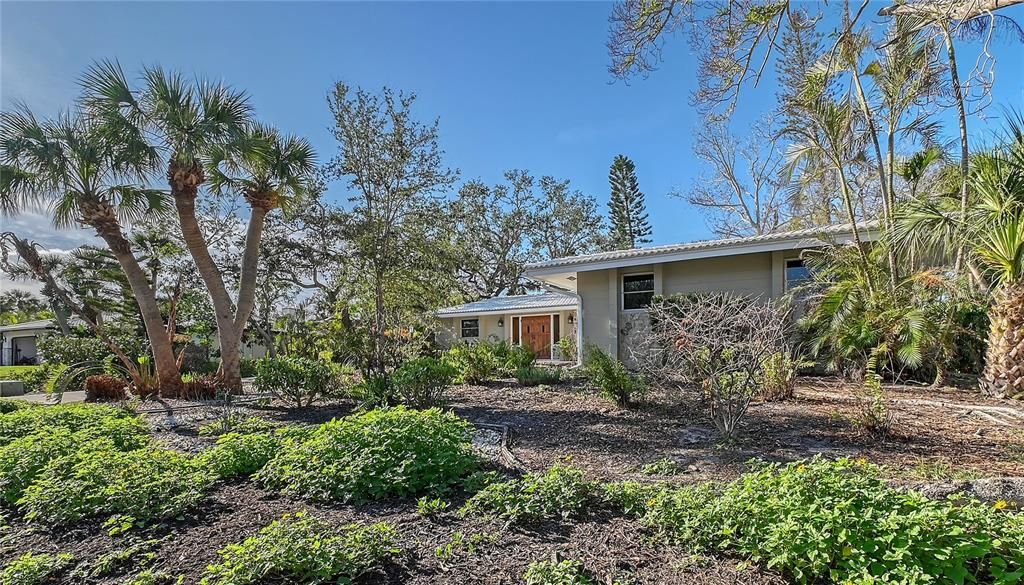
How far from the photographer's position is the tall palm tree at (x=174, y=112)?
8.92 m

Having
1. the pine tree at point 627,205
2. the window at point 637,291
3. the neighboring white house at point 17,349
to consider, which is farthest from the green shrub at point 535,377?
the neighboring white house at point 17,349

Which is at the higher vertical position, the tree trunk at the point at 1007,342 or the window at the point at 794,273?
the window at the point at 794,273

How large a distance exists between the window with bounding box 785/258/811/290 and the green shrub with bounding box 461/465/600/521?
10165mm

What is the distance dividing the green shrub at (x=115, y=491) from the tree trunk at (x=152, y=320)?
7179 millimetres

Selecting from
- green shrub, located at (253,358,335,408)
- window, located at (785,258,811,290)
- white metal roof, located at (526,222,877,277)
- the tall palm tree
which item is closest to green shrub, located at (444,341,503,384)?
white metal roof, located at (526,222,877,277)

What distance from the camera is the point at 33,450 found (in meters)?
4.30

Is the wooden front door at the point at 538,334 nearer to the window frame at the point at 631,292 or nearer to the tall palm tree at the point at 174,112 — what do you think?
Result: the window frame at the point at 631,292

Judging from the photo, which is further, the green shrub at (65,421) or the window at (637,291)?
the window at (637,291)

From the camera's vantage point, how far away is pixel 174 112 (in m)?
8.97

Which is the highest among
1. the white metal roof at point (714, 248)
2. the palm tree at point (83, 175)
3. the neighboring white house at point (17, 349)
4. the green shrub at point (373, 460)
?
the palm tree at point (83, 175)

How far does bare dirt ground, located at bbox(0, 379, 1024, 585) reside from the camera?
268 centimetres

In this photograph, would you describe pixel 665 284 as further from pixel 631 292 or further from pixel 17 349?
pixel 17 349

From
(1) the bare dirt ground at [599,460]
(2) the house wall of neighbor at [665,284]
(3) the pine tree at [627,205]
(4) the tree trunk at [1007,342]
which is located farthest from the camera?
(3) the pine tree at [627,205]

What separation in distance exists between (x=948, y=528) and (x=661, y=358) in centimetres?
413
